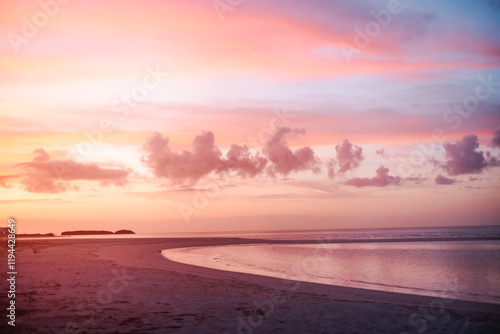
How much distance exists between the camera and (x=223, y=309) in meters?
15.3

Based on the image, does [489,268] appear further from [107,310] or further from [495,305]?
[107,310]

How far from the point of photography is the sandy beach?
1263 centimetres

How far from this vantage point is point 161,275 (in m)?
24.6

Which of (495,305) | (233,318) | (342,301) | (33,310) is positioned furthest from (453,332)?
(33,310)

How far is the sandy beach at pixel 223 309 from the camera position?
12633 millimetres

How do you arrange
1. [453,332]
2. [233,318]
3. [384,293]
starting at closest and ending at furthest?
[453,332], [233,318], [384,293]

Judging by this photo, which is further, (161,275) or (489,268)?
(489,268)

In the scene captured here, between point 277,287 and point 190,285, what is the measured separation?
472cm

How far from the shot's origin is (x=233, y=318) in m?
13.9

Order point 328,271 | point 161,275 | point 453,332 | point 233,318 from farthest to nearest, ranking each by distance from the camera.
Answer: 1. point 328,271
2. point 161,275
3. point 233,318
4. point 453,332

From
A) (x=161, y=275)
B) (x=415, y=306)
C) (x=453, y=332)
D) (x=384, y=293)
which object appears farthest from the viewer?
(x=161, y=275)

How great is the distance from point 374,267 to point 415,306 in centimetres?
1741

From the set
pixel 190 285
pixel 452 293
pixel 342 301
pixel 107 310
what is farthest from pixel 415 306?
pixel 107 310

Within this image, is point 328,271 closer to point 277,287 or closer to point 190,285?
point 277,287
